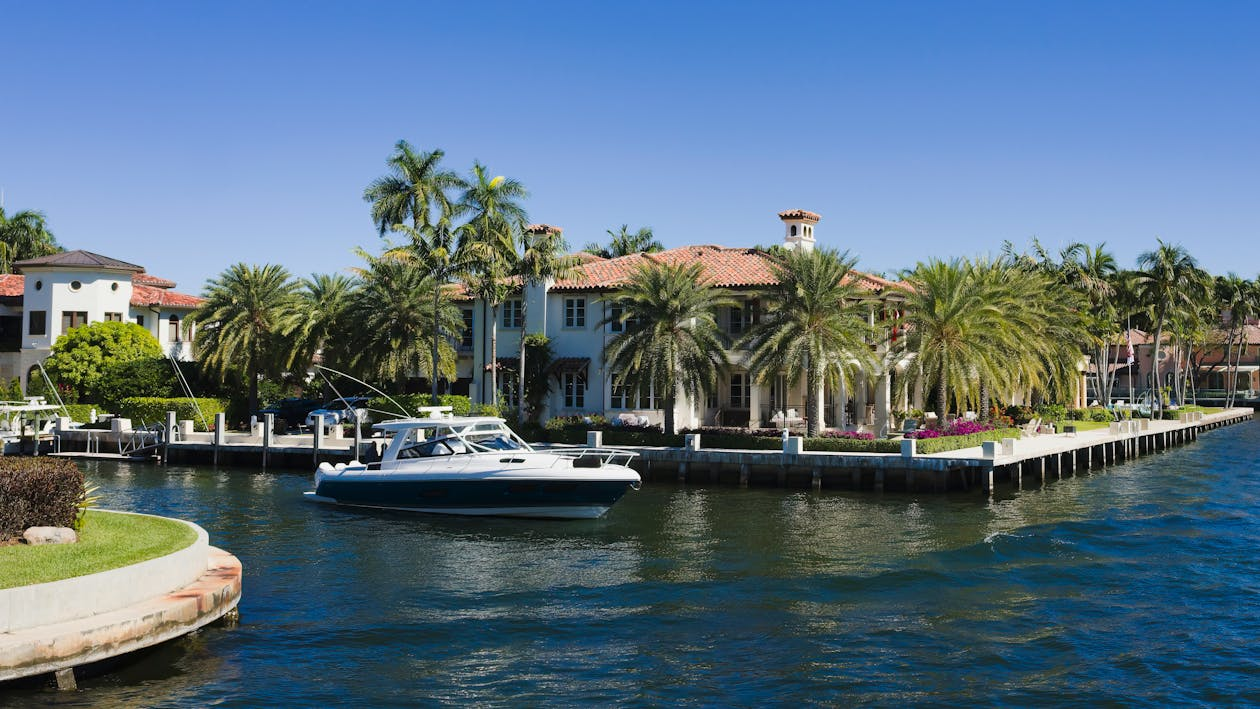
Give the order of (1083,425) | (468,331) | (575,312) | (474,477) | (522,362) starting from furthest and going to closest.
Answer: (1083,425)
(468,331)
(575,312)
(522,362)
(474,477)

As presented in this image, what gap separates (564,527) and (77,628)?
1722cm

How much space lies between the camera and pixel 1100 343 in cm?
7725

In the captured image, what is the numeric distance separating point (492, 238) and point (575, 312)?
5.52 metres

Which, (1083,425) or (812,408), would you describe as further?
(1083,425)

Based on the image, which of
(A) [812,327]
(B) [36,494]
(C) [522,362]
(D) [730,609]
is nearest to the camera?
(B) [36,494]

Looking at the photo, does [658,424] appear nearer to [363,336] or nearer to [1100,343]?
[363,336]

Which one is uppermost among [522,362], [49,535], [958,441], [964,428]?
[522,362]

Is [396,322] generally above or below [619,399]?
above

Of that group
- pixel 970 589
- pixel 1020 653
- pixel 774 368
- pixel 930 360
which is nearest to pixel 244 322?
pixel 774 368

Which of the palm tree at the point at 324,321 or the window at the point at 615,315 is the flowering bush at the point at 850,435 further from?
the palm tree at the point at 324,321

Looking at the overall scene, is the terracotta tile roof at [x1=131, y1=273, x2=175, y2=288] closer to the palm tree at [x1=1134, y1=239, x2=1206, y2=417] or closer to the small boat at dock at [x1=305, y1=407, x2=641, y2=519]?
the small boat at dock at [x1=305, y1=407, x2=641, y2=519]

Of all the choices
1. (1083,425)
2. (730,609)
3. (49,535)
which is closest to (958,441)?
(730,609)

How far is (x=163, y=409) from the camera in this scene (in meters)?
55.6

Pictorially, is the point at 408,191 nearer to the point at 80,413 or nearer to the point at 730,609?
the point at 80,413
